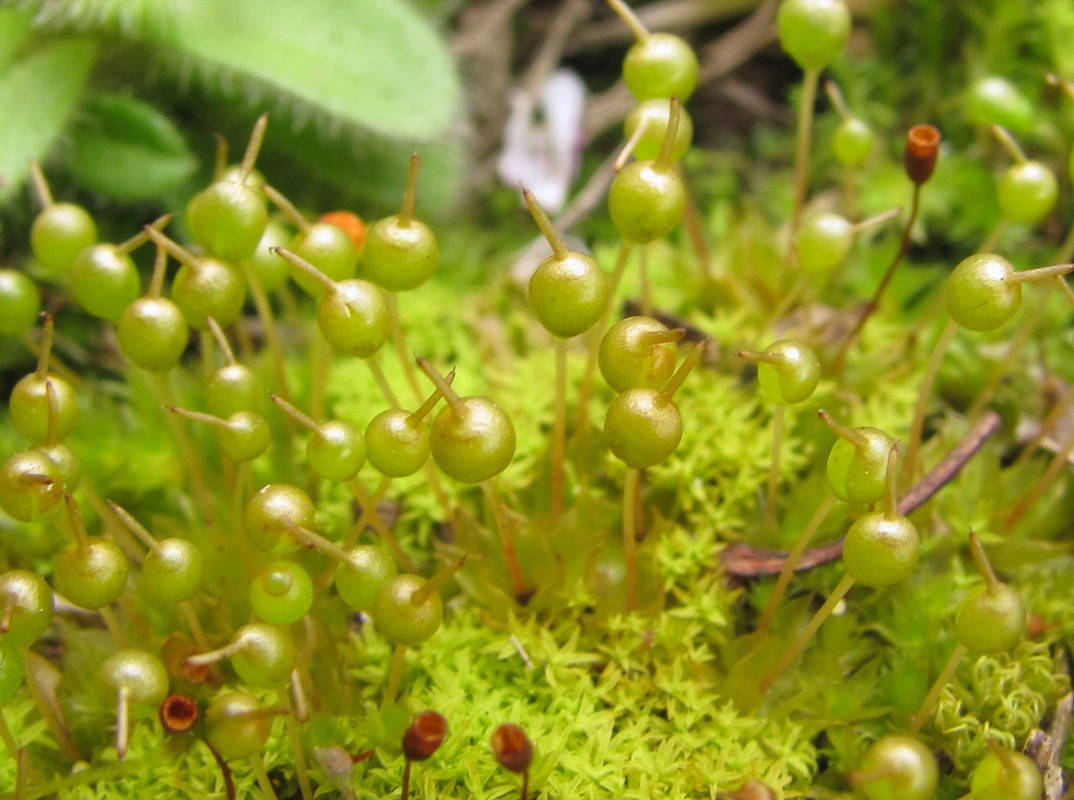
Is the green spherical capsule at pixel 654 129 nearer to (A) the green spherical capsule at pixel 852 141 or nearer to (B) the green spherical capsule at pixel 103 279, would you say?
(A) the green spherical capsule at pixel 852 141

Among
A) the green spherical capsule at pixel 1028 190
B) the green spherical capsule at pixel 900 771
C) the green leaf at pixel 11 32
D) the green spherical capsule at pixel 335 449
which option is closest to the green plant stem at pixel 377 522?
the green spherical capsule at pixel 335 449

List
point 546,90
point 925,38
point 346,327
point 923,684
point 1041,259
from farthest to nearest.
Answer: point 546,90 < point 925,38 < point 1041,259 < point 923,684 < point 346,327

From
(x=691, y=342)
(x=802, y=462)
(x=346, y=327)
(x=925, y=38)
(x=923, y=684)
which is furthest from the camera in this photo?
(x=925, y=38)

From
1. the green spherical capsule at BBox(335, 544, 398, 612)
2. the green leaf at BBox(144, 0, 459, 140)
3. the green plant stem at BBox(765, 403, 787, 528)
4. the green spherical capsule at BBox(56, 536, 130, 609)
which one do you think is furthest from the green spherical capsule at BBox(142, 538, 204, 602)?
the green leaf at BBox(144, 0, 459, 140)

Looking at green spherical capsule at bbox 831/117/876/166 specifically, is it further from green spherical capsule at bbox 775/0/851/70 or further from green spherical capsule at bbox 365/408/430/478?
green spherical capsule at bbox 365/408/430/478

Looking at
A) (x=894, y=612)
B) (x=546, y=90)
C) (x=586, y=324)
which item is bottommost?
(x=894, y=612)

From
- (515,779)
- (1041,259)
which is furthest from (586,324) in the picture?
(1041,259)

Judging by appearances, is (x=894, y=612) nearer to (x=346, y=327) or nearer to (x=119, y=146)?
(x=346, y=327)
